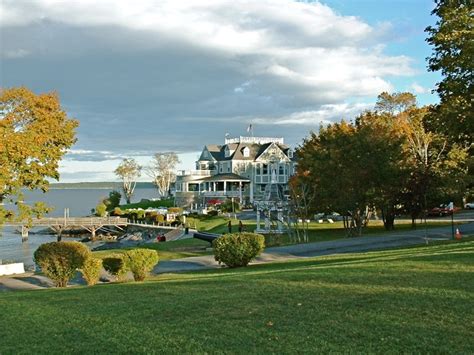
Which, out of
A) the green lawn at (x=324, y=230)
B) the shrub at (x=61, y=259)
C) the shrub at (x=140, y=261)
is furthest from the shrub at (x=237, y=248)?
the green lawn at (x=324, y=230)

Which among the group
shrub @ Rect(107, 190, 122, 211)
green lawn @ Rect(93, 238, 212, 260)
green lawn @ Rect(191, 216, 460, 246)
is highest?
shrub @ Rect(107, 190, 122, 211)

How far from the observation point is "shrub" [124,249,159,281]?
18750 millimetres

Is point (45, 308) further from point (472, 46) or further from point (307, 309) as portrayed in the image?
point (472, 46)

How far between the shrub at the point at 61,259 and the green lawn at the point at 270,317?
697cm

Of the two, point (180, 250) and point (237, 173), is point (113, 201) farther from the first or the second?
point (180, 250)

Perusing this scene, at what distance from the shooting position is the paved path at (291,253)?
71.2 feet

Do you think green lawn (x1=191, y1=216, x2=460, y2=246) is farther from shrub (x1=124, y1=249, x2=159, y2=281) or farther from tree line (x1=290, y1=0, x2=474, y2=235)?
shrub (x1=124, y1=249, x2=159, y2=281)

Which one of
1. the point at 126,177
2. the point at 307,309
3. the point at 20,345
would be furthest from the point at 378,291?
the point at 126,177

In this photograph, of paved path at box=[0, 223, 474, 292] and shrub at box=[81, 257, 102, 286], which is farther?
paved path at box=[0, 223, 474, 292]

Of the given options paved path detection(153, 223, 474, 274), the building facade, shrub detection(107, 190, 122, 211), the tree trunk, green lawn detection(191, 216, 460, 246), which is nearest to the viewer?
paved path detection(153, 223, 474, 274)

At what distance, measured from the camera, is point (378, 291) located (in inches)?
376

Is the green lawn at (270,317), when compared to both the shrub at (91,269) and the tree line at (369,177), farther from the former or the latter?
the tree line at (369,177)

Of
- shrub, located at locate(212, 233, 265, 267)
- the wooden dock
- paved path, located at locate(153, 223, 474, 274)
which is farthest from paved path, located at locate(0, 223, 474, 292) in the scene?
the wooden dock

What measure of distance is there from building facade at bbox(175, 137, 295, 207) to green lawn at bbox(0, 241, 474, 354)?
68.5 metres
